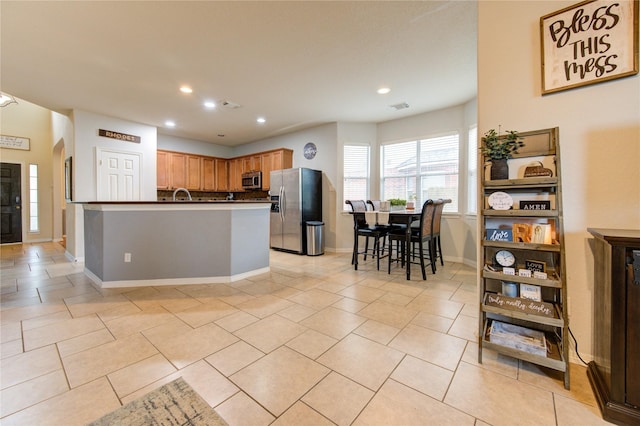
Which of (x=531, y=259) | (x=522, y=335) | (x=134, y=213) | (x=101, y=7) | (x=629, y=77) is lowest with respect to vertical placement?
(x=522, y=335)

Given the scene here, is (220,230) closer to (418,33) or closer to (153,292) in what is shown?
(153,292)

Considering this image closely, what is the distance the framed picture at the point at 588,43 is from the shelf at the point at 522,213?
0.81 m

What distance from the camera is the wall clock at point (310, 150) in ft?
19.4

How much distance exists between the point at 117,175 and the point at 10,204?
3.76 metres

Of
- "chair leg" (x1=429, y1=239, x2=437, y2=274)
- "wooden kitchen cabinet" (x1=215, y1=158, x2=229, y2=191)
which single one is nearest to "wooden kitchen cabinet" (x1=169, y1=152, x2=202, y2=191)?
"wooden kitchen cabinet" (x1=215, y1=158, x2=229, y2=191)

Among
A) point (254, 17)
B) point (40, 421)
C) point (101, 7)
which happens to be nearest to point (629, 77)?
point (254, 17)

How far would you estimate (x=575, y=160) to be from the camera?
66.9 inches

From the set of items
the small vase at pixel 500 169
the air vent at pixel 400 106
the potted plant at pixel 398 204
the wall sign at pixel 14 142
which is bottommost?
the potted plant at pixel 398 204

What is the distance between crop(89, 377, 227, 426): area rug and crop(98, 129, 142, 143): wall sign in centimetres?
529

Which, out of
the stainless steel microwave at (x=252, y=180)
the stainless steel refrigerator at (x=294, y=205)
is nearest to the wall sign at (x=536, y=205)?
the stainless steel refrigerator at (x=294, y=205)

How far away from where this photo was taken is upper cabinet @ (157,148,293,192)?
6.35 meters

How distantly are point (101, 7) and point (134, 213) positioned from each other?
80.5 inches

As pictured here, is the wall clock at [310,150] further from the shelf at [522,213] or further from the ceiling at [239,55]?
the shelf at [522,213]

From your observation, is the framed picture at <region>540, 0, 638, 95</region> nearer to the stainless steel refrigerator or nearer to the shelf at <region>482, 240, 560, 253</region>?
the shelf at <region>482, 240, 560, 253</region>
